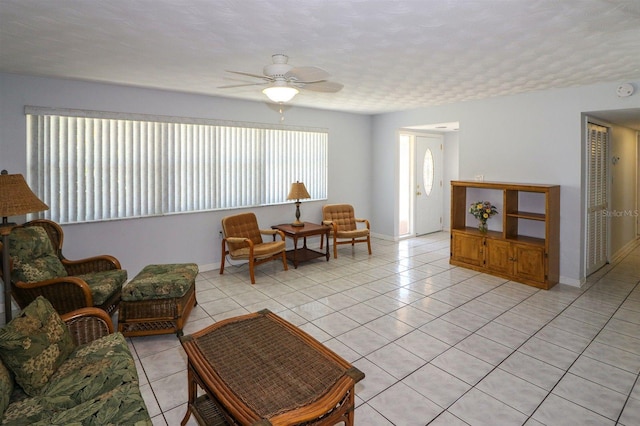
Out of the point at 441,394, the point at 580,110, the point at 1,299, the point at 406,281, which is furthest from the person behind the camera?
the point at 406,281

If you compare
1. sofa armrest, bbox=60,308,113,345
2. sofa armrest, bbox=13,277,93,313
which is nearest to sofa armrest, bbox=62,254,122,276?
sofa armrest, bbox=13,277,93,313

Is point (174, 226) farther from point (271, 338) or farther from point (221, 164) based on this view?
point (271, 338)

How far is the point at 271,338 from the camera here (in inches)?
89.8

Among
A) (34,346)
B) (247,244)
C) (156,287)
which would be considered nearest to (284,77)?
(156,287)

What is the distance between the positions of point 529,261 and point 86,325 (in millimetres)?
4812

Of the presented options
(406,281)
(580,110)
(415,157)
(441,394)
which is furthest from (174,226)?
(580,110)

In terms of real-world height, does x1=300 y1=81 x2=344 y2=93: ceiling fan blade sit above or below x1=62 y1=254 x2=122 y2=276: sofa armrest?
above

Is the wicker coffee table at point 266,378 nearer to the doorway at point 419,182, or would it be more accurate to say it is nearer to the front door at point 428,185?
the doorway at point 419,182

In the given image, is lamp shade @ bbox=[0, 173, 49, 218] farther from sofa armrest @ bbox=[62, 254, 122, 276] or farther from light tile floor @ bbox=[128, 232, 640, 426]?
light tile floor @ bbox=[128, 232, 640, 426]

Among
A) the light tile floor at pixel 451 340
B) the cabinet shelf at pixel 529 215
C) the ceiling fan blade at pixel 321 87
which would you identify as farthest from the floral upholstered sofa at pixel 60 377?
the cabinet shelf at pixel 529 215

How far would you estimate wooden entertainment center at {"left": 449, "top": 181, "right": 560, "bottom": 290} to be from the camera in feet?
14.8

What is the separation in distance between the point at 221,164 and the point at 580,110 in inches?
193

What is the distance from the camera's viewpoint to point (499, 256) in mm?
4945

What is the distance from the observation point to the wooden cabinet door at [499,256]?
4.84 metres
